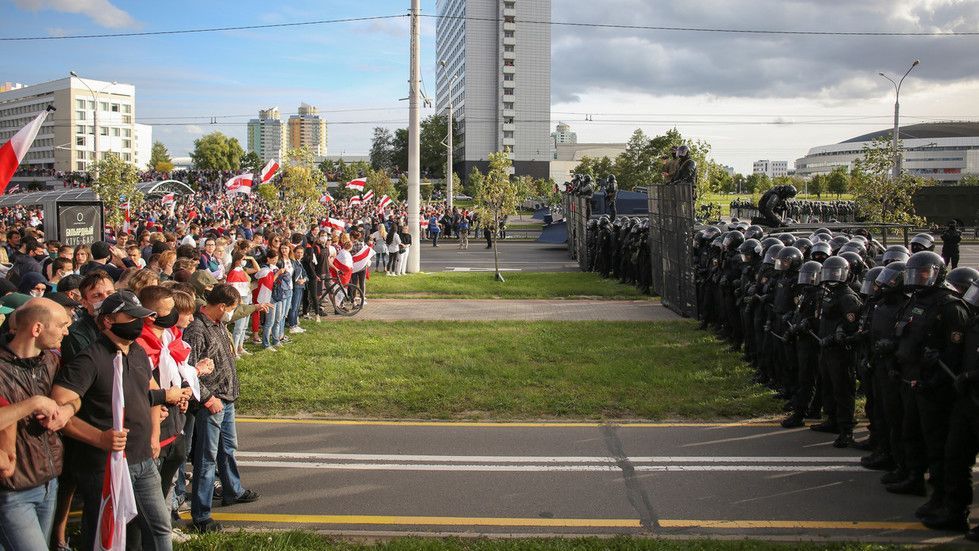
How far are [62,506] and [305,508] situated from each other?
1768 mm

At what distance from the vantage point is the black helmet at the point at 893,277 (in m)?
7.13

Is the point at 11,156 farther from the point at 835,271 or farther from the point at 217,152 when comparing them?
the point at 217,152

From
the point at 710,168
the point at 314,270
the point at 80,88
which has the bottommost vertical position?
the point at 314,270

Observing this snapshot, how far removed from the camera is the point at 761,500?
6.49m

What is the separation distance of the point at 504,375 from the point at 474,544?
5.41 metres

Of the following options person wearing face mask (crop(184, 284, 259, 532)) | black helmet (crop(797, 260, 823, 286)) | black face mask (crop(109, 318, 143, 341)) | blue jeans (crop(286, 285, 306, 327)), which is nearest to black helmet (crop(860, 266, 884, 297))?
black helmet (crop(797, 260, 823, 286))

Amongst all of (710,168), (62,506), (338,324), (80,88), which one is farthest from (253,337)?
(80,88)

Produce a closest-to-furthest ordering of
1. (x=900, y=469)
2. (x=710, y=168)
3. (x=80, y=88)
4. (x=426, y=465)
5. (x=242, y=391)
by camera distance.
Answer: (x=900, y=469)
(x=426, y=465)
(x=242, y=391)
(x=710, y=168)
(x=80, y=88)

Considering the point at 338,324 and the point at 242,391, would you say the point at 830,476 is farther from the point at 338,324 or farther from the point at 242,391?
the point at 338,324

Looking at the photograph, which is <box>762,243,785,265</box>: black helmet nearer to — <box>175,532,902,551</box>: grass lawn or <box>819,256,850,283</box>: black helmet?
<box>819,256,850,283</box>: black helmet

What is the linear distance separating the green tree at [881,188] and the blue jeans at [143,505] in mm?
30392

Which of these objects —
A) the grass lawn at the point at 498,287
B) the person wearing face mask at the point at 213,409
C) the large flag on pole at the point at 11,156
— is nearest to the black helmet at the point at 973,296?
the person wearing face mask at the point at 213,409

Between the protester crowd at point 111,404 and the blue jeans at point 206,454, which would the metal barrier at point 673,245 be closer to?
the protester crowd at point 111,404

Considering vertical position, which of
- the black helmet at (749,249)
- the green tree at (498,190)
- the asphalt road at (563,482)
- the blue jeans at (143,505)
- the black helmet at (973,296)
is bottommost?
the asphalt road at (563,482)
